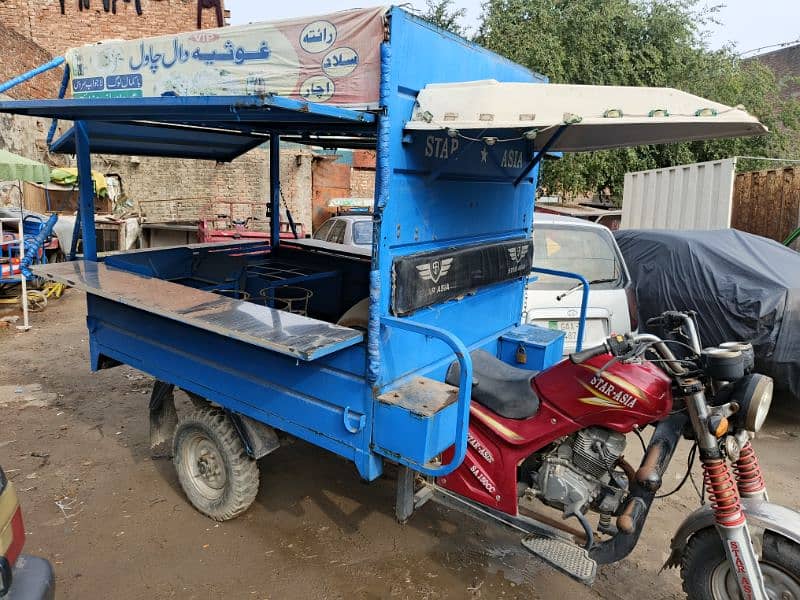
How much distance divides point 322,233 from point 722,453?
692 centimetres

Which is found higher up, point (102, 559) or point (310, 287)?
point (310, 287)

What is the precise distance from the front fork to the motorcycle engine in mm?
409

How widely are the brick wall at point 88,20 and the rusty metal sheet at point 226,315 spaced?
21064 millimetres

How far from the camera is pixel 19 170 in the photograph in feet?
44.5

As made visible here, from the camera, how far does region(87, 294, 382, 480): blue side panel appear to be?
8.86 ft

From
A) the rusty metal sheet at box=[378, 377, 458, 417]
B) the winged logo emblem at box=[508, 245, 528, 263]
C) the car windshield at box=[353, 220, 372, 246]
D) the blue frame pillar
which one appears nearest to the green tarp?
the car windshield at box=[353, 220, 372, 246]

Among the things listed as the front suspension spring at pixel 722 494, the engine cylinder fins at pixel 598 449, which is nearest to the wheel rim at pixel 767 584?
the front suspension spring at pixel 722 494

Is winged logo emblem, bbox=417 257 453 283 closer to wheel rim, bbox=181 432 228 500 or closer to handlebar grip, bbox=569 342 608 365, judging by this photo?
handlebar grip, bbox=569 342 608 365

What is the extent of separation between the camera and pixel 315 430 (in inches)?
113

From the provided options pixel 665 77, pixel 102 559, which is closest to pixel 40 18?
pixel 665 77

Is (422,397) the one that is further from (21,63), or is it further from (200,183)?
(21,63)

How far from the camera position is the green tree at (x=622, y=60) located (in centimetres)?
1355

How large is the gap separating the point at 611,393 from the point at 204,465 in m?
2.54

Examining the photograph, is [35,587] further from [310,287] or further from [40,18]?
[40,18]
